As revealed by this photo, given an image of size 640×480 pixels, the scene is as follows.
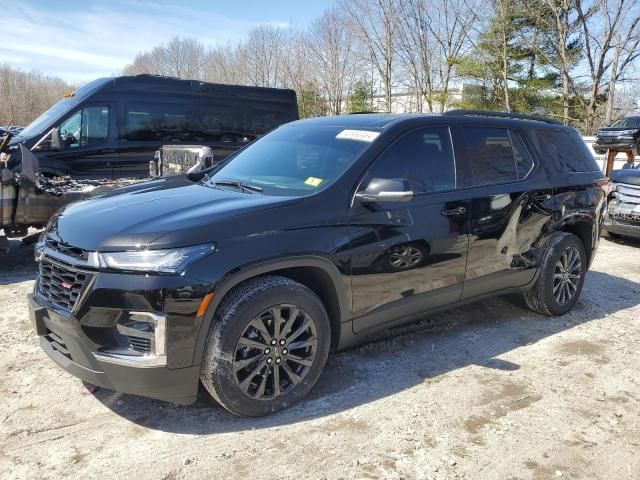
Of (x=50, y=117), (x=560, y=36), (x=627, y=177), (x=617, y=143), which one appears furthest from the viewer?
(x=560, y=36)

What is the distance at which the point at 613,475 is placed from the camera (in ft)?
8.98

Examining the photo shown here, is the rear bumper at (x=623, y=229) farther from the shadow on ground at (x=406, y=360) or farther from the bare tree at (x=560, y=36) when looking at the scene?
the bare tree at (x=560, y=36)

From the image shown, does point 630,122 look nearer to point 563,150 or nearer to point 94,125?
point 563,150

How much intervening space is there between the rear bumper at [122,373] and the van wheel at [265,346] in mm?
120

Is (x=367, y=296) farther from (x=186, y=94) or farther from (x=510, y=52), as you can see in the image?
(x=510, y=52)

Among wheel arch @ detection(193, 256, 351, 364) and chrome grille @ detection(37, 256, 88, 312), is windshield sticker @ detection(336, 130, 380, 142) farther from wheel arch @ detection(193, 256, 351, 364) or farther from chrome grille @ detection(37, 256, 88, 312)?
chrome grille @ detection(37, 256, 88, 312)

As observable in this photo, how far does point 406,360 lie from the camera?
3980 mm

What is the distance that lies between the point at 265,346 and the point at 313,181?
1105 millimetres

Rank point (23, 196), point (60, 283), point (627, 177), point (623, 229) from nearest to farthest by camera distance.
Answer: point (60, 283)
point (23, 196)
point (623, 229)
point (627, 177)

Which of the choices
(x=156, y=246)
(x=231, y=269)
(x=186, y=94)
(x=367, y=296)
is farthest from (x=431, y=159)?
(x=186, y=94)

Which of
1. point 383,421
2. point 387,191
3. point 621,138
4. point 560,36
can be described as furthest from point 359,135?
point 560,36

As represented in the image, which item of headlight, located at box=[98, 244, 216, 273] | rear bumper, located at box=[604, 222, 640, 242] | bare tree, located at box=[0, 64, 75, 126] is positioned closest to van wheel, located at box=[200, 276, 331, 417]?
headlight, located at box=[98, 244, 216, 273]

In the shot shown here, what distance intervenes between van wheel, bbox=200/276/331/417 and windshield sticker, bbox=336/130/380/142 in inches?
45.9

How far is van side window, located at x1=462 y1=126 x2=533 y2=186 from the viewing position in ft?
13.4
